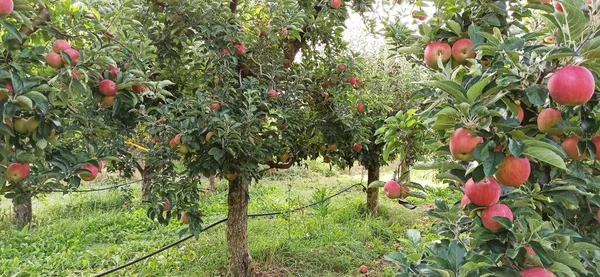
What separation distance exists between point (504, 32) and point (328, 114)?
7.32 ft

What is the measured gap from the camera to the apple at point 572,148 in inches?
42.6

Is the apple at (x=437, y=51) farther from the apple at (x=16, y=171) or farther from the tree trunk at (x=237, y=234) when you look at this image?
the tree trunk at (x=237, y=234)

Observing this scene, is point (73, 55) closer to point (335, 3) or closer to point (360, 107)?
point (335, 3)

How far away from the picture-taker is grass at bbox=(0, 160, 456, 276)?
3844mm

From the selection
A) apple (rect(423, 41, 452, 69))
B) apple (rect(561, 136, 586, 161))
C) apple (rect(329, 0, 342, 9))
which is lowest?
apple (rect(561, 136, 586, 161))

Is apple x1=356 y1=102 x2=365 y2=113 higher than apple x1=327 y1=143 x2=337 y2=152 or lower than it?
higher

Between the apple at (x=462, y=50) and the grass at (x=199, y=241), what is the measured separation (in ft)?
9.14

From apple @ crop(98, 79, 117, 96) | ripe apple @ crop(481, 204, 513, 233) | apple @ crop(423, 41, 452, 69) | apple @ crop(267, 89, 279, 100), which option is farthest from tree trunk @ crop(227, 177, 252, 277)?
ripe apple @ crop(481, 204, 513, 233)

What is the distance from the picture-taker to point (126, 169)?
16.7 ft

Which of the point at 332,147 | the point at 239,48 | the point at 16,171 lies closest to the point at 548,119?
the point at 16,171

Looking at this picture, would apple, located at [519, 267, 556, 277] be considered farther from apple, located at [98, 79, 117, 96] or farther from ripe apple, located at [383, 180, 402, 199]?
apple, located at [98, 79, 117, 96]

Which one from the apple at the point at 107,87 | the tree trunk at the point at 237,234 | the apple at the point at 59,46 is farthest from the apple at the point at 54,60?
the tree trunk at the point at 237,234

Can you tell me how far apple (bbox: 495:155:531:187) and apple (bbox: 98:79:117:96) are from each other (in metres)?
1.40

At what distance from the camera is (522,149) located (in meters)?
0.86
